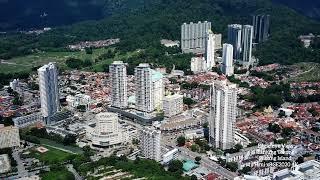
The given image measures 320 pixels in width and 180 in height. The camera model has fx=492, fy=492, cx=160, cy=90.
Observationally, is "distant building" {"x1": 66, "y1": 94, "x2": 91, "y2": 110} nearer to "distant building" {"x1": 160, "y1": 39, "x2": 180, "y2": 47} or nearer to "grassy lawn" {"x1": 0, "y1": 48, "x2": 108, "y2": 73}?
"grassy lawn" {"x1": 0, "y1": 48, "x2": 108, "y2": 73}

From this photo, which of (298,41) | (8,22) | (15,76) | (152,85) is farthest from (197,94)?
(8,22)

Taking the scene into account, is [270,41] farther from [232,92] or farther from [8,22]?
[8,22]

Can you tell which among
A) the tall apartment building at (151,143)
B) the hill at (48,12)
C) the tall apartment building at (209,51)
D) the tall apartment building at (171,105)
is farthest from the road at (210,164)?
the hill at (48,12)

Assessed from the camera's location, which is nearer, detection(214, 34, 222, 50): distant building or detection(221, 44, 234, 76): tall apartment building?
detection(221, 44, 234, 76): tall apartment building

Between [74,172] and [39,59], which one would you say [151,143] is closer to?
[74,172]

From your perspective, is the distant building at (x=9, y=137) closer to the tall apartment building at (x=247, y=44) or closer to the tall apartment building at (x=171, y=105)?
the tall apartment building at (x=171, y=105)

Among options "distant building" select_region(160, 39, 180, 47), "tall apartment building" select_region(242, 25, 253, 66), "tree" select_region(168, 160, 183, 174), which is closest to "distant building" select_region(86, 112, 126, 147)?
"tree" select_region(168, 160, 183, 174)
